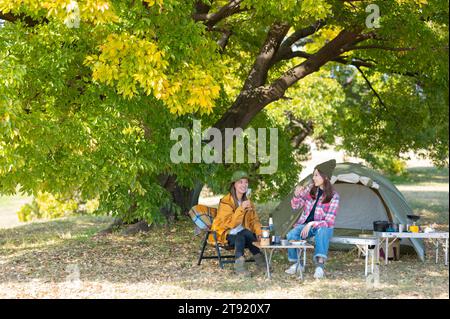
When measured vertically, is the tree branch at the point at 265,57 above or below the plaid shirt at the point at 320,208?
above

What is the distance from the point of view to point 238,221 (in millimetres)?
8617

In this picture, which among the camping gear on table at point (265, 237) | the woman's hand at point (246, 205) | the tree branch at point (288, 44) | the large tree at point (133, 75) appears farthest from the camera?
the tree branch at point (288, 44)

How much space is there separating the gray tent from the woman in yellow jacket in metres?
1.68

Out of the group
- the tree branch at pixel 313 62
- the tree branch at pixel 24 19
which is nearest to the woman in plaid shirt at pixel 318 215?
the tree branch at pixel 313 62

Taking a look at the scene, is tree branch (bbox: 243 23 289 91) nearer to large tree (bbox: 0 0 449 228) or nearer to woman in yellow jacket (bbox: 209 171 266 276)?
large tree (bbox: 0 0 449 228)

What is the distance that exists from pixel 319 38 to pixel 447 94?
394 centimetres

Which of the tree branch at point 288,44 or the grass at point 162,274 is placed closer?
the grass at point 162,274

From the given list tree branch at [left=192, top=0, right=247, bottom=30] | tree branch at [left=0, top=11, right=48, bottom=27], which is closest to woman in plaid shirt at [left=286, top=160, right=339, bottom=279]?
tree branch at [left=192, top=0, right=247, bottom=30]

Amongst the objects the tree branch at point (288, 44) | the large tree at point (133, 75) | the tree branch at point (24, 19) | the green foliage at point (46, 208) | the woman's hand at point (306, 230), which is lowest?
the green foliage at point (46, 208)

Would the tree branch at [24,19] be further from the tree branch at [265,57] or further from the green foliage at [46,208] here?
the green foliage at [46,208]

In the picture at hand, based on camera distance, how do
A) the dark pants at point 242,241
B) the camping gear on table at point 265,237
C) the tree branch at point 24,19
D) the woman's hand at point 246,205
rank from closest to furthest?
the camping gear on table at point 265,237, the dark pants at point 242,241, the woman's hand at point 246,205, the tree branch at point 24,19

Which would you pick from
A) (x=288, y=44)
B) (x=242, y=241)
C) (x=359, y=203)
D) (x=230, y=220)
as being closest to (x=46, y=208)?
(x=288, y=44)

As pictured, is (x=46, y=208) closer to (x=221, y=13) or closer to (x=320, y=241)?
(x=221, y=13)

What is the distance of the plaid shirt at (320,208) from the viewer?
845 centimetres
